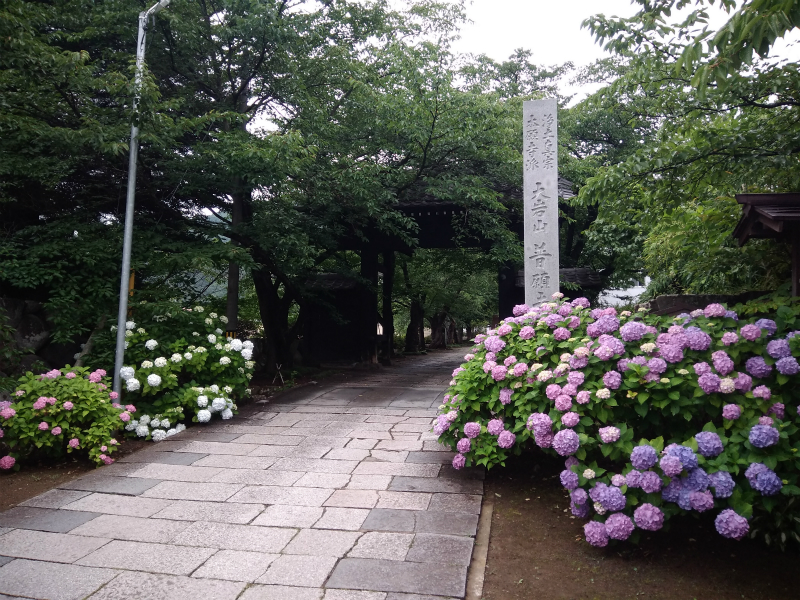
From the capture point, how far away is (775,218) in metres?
4.55

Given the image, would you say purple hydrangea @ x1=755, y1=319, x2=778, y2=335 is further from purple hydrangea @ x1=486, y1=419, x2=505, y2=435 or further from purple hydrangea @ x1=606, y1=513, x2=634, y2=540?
purple hydrangea @ x1=486, y1=419, x2=505, y2=435

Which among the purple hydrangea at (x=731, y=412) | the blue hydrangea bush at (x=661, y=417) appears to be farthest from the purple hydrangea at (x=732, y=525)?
the purple hydrangea at (x=731, y=412)

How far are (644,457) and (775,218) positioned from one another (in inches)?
105

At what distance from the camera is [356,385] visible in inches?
420

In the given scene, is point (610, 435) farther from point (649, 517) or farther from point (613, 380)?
point (649, 517)

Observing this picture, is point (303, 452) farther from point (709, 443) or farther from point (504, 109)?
point (504, 109)

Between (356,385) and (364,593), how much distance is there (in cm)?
762

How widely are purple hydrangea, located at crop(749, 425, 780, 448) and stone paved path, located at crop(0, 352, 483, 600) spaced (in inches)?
72.6

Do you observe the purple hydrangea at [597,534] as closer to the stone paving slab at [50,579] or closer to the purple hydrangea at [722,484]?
the purple hydrangea at [722,484]

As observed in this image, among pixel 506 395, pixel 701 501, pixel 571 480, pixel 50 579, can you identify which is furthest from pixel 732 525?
pixel 50 579

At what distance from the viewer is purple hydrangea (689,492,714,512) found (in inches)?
120

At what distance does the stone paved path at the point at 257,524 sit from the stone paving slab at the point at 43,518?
0.05 feet

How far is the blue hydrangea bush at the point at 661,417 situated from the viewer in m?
3.13

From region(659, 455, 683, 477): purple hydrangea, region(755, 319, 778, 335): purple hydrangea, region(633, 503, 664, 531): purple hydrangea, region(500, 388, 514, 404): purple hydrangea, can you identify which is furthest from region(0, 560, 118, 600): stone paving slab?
region(755, 319, 778, 335): purple hydrangea
